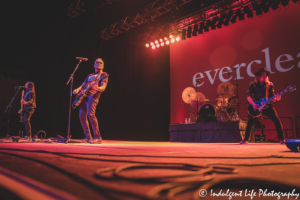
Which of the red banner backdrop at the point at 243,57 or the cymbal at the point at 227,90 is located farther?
the red banner backdrop at the point at 243,57

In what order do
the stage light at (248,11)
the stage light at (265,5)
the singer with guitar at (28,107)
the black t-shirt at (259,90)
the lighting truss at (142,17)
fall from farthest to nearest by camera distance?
the lighting truss at (142,17) < the stage light at (248,11) < the singer with guitar at (28,107) < the stage light at (265,5) < the black t-shirt at (259,90)

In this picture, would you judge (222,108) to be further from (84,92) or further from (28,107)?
(28,107)

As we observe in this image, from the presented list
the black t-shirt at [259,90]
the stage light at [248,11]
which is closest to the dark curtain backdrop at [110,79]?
the stage light at [248,11]

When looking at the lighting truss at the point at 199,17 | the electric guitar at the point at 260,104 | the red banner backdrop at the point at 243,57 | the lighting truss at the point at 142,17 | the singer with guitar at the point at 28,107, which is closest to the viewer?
the electric guitar at the point at 260,104

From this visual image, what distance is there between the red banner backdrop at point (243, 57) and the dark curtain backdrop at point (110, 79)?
720 millimetres

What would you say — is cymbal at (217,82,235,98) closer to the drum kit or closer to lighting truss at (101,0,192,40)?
the drum kit

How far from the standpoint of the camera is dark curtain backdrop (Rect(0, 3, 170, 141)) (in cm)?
890

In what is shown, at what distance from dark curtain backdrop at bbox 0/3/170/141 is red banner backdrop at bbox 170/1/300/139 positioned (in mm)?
720

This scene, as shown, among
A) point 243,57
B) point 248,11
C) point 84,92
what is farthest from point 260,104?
point 243,57

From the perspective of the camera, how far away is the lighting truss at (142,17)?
716cm

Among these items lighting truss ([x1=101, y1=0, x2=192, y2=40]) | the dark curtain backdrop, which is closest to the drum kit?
the dark curtain backdrop

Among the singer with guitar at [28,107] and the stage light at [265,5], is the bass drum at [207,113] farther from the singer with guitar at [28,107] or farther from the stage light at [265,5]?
the singer with guitar at [28,107]

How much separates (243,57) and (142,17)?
13.3 ft

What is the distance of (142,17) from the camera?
26.0 feet
